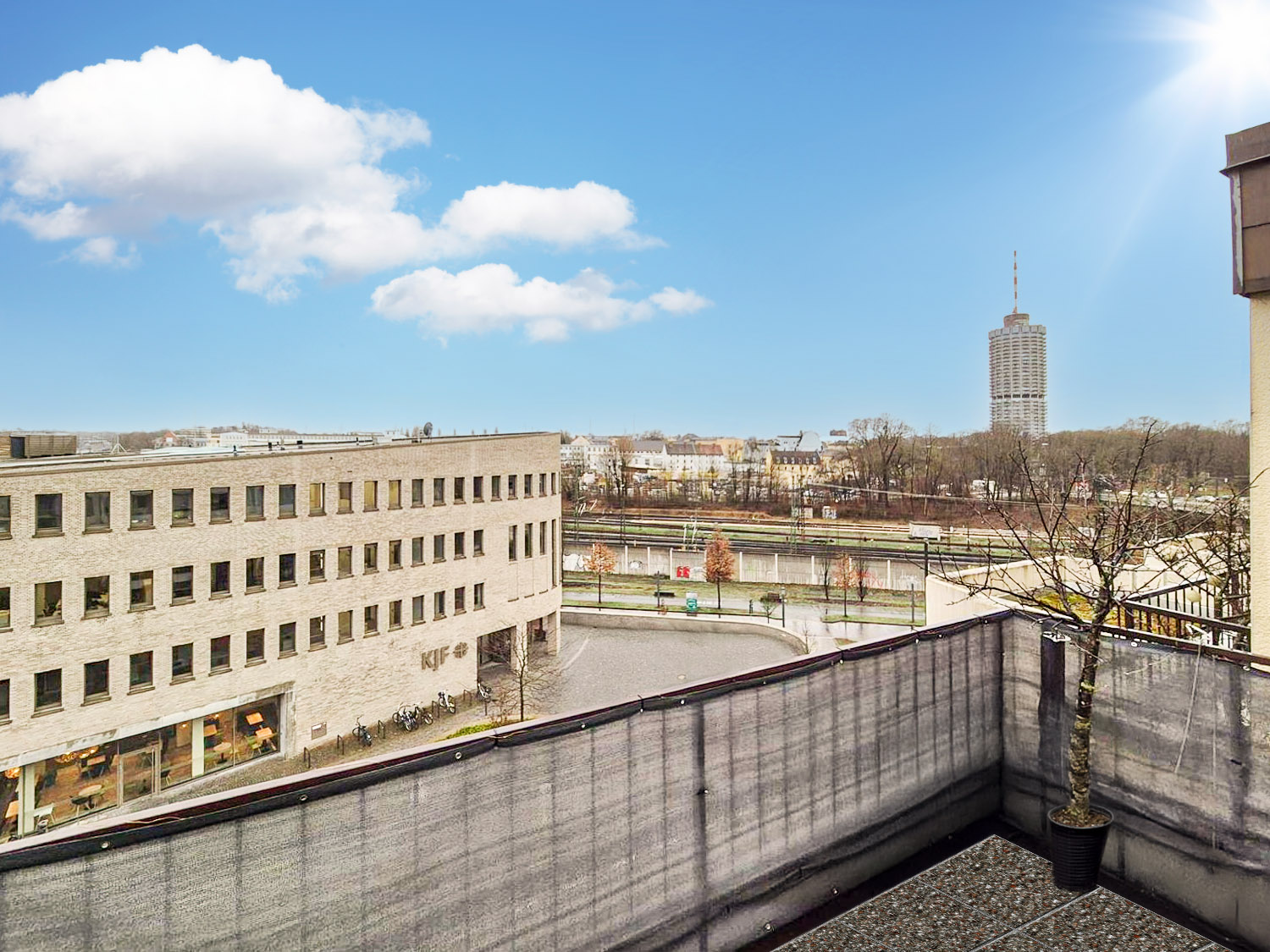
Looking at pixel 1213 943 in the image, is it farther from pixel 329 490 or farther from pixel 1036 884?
pixel 329 490

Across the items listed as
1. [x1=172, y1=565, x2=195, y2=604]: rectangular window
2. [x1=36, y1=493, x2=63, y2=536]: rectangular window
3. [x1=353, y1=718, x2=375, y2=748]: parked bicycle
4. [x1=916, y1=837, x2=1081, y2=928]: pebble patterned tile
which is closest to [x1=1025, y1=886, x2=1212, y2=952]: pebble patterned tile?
[x1=916, y1=837, x2=1081, y2=928]: pebble patterned tile

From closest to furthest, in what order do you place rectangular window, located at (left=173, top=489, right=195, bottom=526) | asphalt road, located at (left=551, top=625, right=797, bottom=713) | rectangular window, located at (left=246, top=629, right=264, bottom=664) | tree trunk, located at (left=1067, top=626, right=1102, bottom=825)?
tree trunk, located at (left=1067, top=626, right=1102, bottom=825) → rectangular window, located at (left=173, top=489, right=195, bottom=526) → rectangular window, located at (left=246, top=629, right=264, bottom=664) → asphalt road, located at (left=551, top=625, right=797, bottom=713)

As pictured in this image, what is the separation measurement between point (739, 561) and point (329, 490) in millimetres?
32756

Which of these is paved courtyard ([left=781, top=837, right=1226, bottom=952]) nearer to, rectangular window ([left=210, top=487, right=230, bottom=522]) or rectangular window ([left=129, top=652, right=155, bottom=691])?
rectangular window ([left=129, top=652, right=155, bottom=691])

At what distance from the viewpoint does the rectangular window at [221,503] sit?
21.9 m

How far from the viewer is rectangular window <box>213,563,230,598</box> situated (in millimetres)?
21875

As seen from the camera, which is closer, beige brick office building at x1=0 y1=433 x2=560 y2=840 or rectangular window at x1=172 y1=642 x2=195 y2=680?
beige brick office building at x1=0 y1=433 x2=560 y2=840

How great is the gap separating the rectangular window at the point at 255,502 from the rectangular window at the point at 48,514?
450cm

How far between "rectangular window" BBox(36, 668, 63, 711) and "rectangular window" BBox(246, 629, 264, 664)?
14.5 feet

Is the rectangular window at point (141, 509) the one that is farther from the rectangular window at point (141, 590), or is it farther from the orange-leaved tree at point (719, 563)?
the orange-leaved tree at point (719, 563)

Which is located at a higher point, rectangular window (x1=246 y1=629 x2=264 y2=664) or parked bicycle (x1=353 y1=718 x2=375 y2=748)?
rectangular window (x1=246 y1=629 x2=264 y2=664)

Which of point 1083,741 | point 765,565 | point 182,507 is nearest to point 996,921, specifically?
point 1083,741

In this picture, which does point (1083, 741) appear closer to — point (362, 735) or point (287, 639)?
point (287, 639)

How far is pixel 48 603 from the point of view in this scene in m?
19.0
